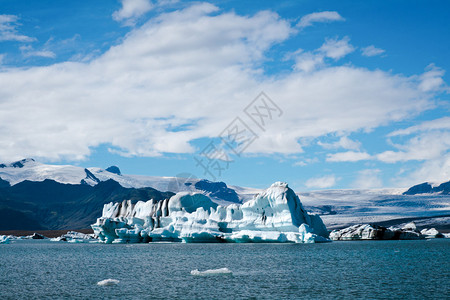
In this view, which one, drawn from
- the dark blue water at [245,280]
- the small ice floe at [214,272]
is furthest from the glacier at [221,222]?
the small ice floe at [214,272]

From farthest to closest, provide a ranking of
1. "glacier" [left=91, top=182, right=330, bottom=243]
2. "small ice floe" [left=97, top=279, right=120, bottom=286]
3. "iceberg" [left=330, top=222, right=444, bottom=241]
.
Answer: "iceberg" [left=330, top=222, right=444, bottom=241] → "glacier" [left=91, top=182, right=330, bottom=243] → "small ice floe" [left=97, top=279, right=120, bottom=286]

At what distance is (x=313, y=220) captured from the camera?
7481 cm

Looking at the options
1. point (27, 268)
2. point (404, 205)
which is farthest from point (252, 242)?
point (404, 205)

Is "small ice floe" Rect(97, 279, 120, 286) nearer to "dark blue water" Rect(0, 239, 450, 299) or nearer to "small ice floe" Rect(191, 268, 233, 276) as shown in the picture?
"dark blue water" Rect(0, 239, 450, 299)

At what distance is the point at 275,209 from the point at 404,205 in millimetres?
130556

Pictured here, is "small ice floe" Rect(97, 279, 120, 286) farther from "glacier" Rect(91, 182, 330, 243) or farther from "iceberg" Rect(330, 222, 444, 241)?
"iceberg" Rect(330, 222, 444, 241)

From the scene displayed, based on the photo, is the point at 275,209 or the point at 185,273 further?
the point at 275,209

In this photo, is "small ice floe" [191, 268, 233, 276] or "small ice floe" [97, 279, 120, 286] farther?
"small ice floe" [191, 268, 233, 276]

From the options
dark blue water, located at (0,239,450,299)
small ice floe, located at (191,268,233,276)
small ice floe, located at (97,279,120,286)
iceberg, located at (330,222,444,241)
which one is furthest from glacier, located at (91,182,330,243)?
small ice floe, located at (97,279,120,286)

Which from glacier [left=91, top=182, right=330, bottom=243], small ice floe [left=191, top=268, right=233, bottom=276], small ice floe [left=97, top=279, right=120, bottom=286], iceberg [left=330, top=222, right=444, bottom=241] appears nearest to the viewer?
small ice floe [left=97, top=279, right=120, bottom=286]

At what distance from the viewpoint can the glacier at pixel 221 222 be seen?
2749 inches

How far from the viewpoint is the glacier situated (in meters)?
69.8

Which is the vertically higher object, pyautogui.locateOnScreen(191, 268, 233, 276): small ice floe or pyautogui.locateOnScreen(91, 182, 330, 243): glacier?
pyautogui.locateOnScreen(91, 182, 330, 243): glacier

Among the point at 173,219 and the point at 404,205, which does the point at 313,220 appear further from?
the point at 404,205
